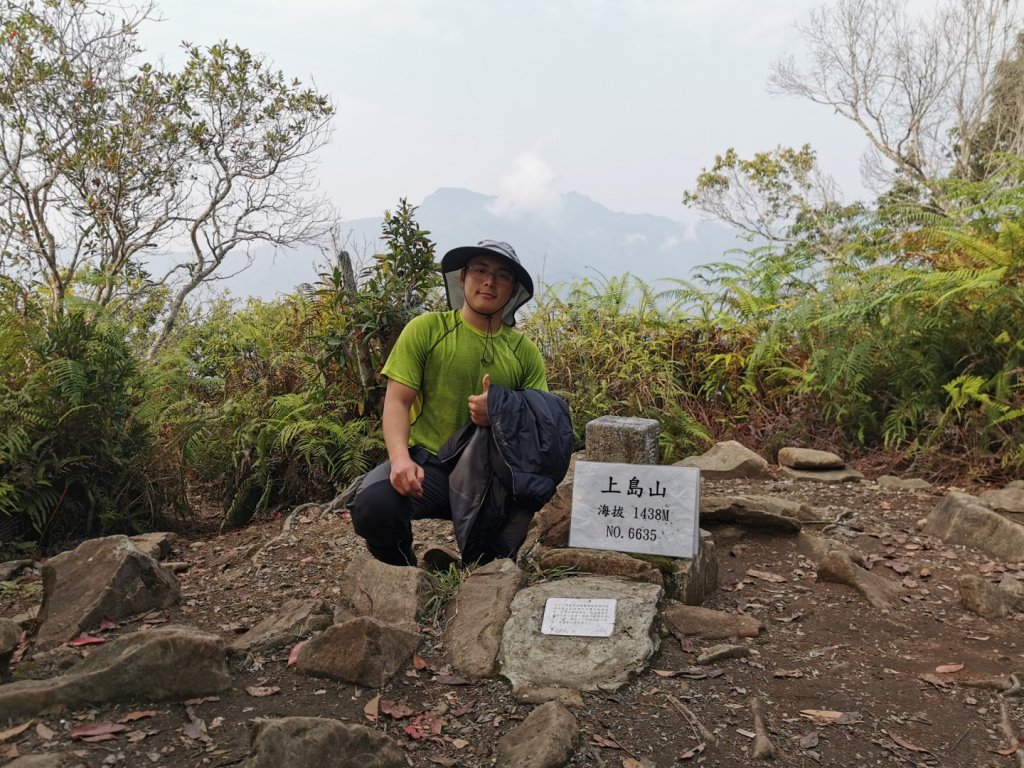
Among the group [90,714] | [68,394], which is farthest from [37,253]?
[90,714]

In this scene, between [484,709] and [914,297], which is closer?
[484,709]

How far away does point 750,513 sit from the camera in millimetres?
4238

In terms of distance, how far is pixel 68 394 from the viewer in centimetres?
453

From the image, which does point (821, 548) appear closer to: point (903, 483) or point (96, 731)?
point (903, 483)

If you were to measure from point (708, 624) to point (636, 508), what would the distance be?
541mm

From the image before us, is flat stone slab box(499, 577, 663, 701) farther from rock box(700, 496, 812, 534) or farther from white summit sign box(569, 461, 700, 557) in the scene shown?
rock box(700, 496, 812, 534)

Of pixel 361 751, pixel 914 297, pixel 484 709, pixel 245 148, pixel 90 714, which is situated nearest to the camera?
pixel 361 751

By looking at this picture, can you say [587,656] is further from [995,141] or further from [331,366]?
[995,141]


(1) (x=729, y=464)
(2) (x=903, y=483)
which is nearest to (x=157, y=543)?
(1) (x=729, y=464)

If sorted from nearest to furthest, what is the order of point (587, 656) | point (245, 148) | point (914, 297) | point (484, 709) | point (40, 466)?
point (484, 709) → point (587, 656) → point (40, 466) → point (914, 297) → point (245, 148)

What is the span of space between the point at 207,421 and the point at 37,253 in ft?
13.2

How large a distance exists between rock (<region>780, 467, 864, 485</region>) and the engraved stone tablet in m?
2.86

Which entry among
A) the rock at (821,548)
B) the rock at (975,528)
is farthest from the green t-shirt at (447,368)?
the rock at (975,528)

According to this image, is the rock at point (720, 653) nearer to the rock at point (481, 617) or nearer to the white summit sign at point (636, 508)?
the white summit sign at point (636, 508)
